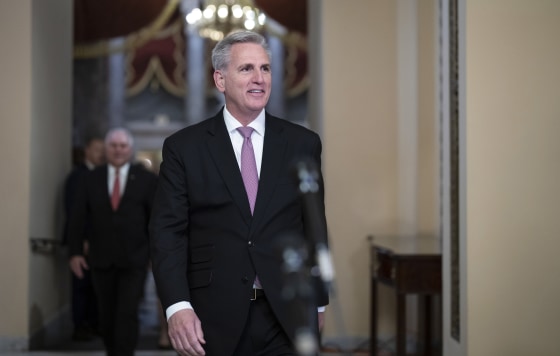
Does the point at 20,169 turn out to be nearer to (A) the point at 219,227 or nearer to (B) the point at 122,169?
(B) the point at 122,169

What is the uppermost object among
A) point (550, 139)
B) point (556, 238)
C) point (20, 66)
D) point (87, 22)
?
point (87, 22)

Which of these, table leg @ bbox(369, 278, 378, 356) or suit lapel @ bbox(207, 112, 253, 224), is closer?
suit lapel @ bbox(207, 112, 253, 224)

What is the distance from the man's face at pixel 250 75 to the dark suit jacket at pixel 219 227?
0.16 metres

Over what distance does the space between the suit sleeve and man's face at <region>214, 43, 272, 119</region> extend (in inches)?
12.3

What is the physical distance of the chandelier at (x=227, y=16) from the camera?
9570 mm

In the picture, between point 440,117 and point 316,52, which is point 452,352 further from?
point 316,52

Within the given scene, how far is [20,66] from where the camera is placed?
735 cm

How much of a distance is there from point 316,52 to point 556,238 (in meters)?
3.98

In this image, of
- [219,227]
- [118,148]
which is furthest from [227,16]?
[219,227]

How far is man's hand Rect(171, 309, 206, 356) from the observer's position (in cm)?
291

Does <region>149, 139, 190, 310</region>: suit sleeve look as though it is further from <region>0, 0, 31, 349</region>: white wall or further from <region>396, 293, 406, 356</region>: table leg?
<region>0, 0, 31, 349</region>: white wall

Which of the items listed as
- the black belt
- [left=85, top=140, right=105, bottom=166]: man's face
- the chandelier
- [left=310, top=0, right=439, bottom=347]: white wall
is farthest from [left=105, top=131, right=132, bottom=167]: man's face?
the black belt

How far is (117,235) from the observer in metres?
6.38

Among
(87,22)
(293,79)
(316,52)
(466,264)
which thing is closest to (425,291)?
(466,264)
